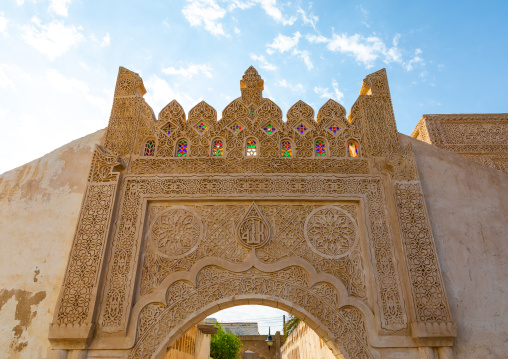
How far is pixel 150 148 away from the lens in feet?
16.4

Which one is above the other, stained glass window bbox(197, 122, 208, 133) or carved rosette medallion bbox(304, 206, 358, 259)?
stained glass window bbox(197, 122, 208, 133)

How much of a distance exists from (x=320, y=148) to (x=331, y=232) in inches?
49.2

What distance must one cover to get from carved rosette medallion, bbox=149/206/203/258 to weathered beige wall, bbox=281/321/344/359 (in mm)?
3382

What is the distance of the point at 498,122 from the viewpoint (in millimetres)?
7832

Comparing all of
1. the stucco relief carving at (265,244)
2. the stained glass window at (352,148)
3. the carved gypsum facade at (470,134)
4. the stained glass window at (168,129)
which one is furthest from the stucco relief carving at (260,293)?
the carved gypsum facade at (470,134)

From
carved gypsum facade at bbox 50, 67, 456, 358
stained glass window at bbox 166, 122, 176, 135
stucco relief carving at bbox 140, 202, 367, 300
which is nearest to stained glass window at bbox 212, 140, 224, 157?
carved gypsum facade at bbox 50, 67, 456, 358

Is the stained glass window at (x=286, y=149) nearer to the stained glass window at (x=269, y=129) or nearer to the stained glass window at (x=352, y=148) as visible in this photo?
the stained glass window at (x=269, y=129)

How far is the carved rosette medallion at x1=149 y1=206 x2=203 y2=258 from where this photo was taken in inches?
167

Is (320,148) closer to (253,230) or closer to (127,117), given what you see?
(253,230)

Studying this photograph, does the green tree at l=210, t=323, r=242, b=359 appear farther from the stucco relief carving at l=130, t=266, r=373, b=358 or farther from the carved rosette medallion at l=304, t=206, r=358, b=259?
the carved rosette medallion at l=304, t=206, r=358, b=259

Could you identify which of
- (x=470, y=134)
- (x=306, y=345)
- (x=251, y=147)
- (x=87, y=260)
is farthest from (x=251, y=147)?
(x=306, y=345)

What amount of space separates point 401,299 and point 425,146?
211 centimetres

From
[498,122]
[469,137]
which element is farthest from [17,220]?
[498,122]

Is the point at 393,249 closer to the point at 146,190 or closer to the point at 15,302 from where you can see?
the point at 146,190
